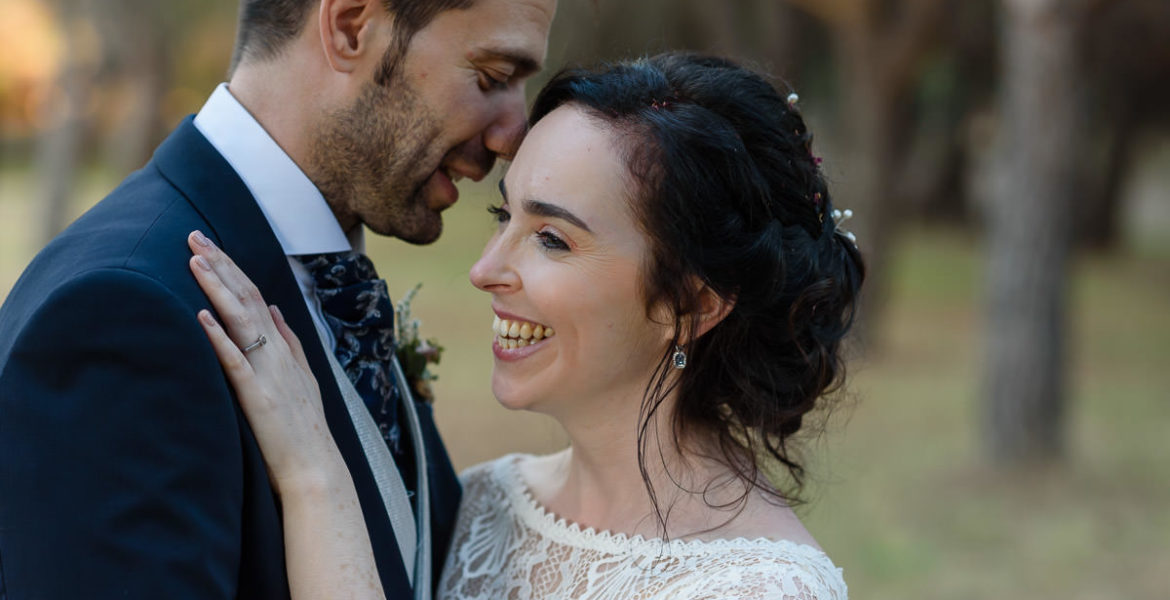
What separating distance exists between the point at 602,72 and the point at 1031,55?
5.10 meters

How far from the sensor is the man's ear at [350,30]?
201 centimetres

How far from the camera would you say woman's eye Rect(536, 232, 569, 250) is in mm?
2102

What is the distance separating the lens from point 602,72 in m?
2.28

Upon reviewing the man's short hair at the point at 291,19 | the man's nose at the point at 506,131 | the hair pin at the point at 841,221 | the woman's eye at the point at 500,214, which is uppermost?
the man's short hair at the point at 291,19

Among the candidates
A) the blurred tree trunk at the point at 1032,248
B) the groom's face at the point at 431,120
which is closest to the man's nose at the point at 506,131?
the groom's face at the point at 431,120

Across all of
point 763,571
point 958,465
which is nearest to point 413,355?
point 763,571

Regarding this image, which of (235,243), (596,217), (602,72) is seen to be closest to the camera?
(235,243)

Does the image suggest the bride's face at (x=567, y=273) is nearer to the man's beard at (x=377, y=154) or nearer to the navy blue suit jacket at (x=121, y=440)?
the man's beard at (x=377, y=154)

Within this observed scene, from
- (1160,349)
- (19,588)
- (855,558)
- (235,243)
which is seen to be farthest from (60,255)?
(1160,349)

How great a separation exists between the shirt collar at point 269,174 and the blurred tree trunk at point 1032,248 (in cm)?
558

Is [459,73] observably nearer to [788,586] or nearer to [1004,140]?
[788,586]

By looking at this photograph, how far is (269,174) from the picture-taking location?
2.00m

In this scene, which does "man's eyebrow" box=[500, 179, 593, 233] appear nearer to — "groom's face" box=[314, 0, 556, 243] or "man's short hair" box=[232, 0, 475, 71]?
"groom's face" box=[314, 0, 556, 243]

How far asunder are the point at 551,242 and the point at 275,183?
0.52 m
